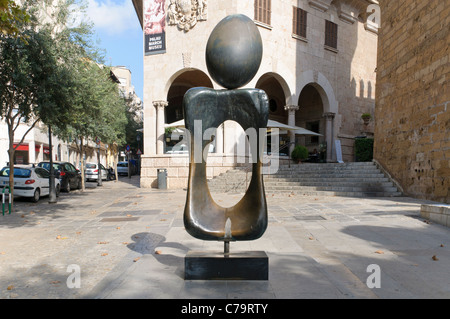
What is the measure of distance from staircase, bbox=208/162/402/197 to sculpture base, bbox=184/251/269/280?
22.5 feet

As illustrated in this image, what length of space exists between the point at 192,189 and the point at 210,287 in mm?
1085

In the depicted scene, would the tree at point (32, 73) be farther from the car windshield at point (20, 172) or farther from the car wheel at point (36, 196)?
the car wheel at point (36, 196)

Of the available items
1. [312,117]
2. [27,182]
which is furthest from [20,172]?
[312,117]

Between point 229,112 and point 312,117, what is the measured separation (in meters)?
18.9

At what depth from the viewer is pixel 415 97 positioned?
33.3ft

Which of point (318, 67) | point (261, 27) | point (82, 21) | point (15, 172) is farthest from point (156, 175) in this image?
point (318, 67)

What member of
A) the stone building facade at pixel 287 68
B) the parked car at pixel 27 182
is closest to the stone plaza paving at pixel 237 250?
Result: the parked car at pixel 27 182

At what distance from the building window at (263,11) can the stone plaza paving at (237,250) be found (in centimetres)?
1259

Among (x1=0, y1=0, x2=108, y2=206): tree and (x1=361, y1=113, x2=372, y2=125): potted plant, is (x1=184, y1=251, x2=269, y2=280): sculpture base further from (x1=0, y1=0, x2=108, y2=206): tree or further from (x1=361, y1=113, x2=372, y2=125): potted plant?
(x1=361, y1=113, x2=372, y2=125): potted plant

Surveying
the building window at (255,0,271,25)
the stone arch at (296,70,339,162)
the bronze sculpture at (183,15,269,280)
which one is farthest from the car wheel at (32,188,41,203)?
the stone arch at (296,70,339,162)

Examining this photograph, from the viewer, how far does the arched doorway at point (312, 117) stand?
66.4ft

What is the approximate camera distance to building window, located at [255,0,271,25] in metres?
16.4

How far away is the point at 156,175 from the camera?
16.9m
